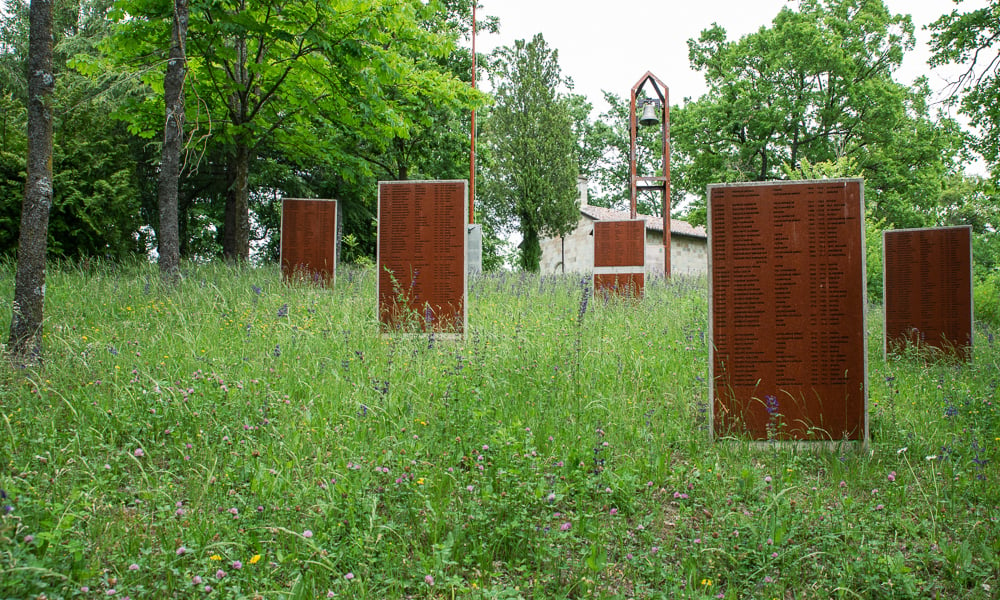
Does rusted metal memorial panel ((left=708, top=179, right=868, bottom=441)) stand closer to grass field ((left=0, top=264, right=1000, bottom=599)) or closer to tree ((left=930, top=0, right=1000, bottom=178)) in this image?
grass field ((left=0, top=264, right=1000, bottom=599))

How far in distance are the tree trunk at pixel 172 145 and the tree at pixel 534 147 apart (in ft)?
74.9

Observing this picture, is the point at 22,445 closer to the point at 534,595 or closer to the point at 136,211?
the point at 534,595

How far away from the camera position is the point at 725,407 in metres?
4.24

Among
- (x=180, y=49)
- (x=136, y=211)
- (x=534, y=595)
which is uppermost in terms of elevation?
(x=180, y=49)

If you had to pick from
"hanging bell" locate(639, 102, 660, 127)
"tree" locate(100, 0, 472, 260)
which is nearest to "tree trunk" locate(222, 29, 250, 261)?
"tree" locate(100, 0, 472, 260)

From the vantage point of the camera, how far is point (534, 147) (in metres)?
31.3

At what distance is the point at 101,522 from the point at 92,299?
18.2 ft

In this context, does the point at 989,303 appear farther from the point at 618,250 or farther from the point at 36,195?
the point at 36,195

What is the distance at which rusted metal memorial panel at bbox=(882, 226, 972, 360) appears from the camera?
23.3 feet

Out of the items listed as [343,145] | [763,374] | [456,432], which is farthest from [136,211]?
[763,374]

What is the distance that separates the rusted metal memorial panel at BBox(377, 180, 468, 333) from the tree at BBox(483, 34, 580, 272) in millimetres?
23044

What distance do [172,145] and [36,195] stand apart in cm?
336

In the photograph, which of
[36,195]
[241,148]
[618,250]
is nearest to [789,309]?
[36,195]

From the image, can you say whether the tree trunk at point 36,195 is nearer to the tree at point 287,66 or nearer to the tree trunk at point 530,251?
the tree at point 287,66
